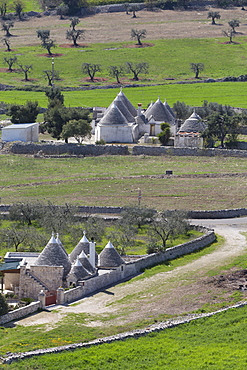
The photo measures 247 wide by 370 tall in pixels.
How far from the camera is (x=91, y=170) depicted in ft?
307

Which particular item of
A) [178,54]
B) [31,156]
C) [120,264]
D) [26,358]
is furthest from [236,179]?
[178,54]

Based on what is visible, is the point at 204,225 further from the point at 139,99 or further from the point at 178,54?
the point at 178,54

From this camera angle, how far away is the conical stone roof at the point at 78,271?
2180 inches

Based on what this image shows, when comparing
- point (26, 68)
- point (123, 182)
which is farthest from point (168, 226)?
point (26, 68)

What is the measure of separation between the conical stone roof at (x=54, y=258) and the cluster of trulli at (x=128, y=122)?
4889 cm

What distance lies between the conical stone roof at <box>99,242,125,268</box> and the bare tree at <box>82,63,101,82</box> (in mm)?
91971

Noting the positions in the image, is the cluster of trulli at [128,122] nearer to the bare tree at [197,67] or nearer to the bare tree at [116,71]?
the bare tree at [116,71]

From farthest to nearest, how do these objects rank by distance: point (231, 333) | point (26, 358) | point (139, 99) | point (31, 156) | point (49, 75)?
point (49, 75) < point (139, 99) < point (31, 156) < point (231, 333) < point (26, 358)

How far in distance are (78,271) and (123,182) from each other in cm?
3298

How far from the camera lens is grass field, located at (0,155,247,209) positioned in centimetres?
8156

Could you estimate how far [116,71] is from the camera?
147625 millimetres

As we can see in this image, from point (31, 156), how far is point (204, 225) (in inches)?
1245

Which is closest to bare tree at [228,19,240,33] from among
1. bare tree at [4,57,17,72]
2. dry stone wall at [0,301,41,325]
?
bare tree at [4,57,17,72]

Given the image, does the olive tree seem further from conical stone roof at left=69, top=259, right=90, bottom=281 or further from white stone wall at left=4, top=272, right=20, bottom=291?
conical stone roof at left=69, top=259, right=90, bottom=281
